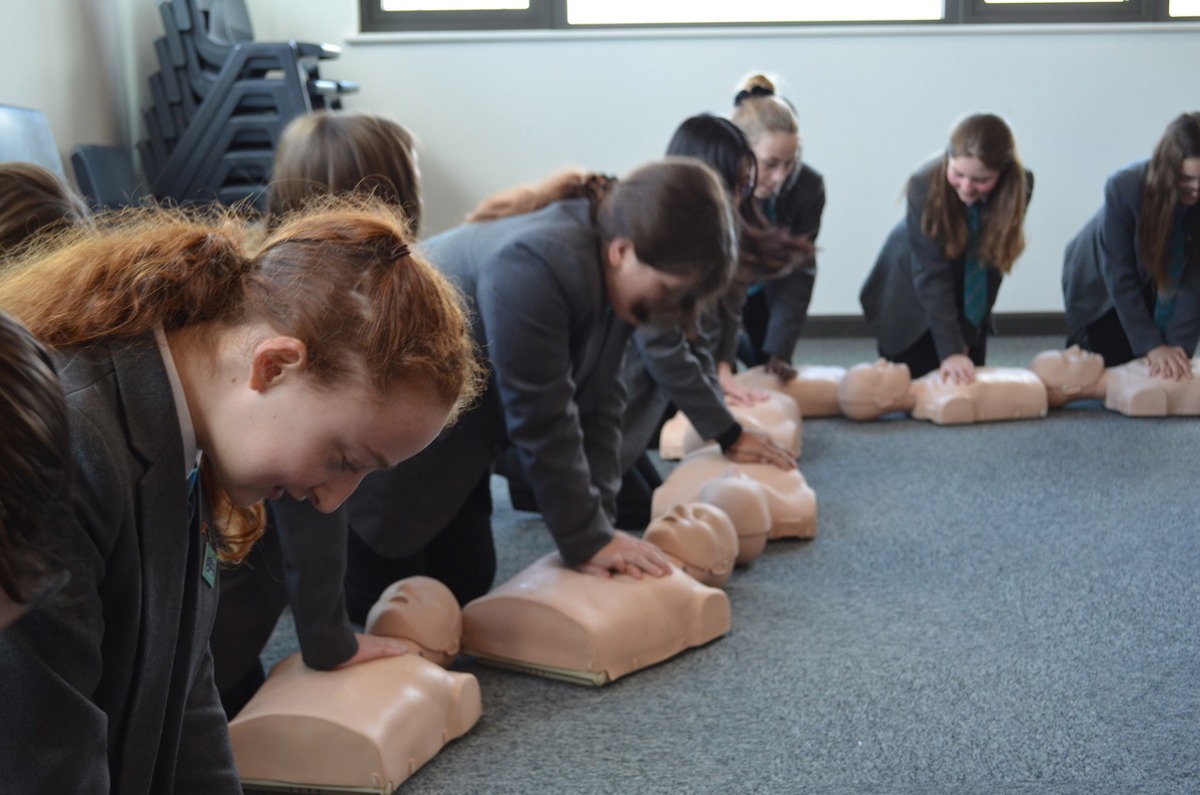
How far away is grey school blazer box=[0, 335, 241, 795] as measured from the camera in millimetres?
776

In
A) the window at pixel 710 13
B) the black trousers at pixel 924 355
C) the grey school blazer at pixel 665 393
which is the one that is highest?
the window at pixel 710 13

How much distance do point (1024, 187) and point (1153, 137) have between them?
1.47 m

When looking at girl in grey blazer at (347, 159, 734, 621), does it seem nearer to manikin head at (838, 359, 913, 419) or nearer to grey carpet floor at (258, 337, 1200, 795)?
grey carpet floor at (258, 337, 1200, 795)

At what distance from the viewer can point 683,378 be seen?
7.57 ft

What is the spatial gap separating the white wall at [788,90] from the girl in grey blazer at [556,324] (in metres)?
2.40

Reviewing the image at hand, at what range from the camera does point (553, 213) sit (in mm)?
1802

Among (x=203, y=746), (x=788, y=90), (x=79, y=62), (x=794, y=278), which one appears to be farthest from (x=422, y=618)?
(x=788, y=90)

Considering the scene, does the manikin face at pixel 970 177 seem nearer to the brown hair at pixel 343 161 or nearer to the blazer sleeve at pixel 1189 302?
the blazer sleeve at pixel 1189 302

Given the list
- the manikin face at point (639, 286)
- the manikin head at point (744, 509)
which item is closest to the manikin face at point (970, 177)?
the manikin head at point (744, 509)

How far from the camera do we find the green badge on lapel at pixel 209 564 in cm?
93

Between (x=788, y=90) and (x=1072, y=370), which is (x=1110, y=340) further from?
(x=788, y=90)

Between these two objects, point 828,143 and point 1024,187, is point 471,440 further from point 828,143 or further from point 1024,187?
point 828,143

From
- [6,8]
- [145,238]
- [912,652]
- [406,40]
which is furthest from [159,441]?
[406,40]

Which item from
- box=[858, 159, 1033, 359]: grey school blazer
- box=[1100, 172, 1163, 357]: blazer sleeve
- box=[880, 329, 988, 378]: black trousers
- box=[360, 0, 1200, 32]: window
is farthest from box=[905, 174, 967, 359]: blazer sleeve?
box=[360, 0, 1200, 32]: window
